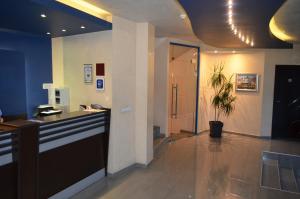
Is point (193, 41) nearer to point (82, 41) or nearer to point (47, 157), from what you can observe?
point (82, 41)

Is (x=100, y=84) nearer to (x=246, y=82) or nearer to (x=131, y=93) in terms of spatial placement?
(x=131, y=93)

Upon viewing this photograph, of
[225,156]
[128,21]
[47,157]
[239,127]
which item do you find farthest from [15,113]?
[239,127]

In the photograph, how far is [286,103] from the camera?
→ 6961mm

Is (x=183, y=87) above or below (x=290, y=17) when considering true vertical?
below

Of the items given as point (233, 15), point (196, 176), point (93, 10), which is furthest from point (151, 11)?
point (196, 176)

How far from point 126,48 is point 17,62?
207cm

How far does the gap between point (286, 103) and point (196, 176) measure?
4480 millimetres

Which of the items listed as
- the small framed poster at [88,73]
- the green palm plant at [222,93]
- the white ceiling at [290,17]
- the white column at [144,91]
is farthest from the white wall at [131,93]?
the green palm plant at [222,93]

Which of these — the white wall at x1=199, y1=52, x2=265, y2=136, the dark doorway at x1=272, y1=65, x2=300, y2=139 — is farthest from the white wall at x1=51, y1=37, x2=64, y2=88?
the dark doorway at x1=272, y1=65, x2=300, y2=139

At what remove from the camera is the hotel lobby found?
9.45 ft

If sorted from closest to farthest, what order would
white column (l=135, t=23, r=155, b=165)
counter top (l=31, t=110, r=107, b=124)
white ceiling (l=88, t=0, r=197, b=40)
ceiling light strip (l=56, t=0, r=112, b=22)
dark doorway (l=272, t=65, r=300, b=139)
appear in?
counter top (l=31, t=110, r=107, b=124)
white ceiling (l=88, t=0, r=197, b=40)
ceiling light strip (l=56, t=0, r=112, b=22)
white column (l=135, t=23, r=155, b=165)
dark doorway (l=272, t=65, r=300, b=139)

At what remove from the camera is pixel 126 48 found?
4.22 meters

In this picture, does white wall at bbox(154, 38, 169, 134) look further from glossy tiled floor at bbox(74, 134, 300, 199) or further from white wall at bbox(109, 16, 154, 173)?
white wall at bbox(109, 16, 154, 173)

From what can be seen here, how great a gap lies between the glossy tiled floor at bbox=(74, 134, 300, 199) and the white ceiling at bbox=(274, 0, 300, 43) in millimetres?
2912
